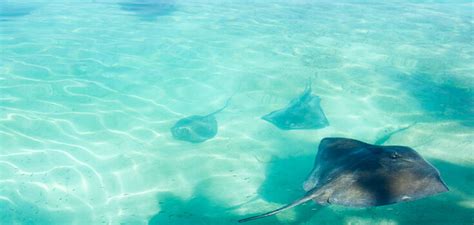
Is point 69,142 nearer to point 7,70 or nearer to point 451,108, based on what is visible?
point 7,70

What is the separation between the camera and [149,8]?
20.7 metres

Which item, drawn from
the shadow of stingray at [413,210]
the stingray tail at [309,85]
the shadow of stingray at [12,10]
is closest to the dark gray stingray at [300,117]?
the stingray tail at [309,85]

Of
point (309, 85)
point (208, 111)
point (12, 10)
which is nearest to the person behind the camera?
point (208, 111)

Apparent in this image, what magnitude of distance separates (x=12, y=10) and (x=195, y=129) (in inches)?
764

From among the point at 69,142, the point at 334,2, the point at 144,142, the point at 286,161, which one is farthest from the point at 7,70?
the point at 334,2

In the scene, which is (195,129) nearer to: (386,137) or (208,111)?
(208,111)

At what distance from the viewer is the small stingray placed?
7.09 metres

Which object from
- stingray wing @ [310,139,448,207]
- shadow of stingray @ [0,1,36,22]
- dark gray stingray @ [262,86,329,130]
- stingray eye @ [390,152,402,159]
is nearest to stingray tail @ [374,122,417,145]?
dark gray stingray @ [262,86,329,130]

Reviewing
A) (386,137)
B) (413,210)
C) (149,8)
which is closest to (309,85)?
(386,137)

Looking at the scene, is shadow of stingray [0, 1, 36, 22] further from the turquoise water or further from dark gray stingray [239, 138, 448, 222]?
dark gray stingray [239, 138, 448, 222]

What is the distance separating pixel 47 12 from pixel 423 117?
809 inches

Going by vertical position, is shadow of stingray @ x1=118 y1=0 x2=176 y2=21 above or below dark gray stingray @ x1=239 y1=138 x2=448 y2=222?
above

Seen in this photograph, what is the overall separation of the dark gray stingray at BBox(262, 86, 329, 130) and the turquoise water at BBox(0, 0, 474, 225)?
1.04ft

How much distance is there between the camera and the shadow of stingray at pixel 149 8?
1891 centimetres
